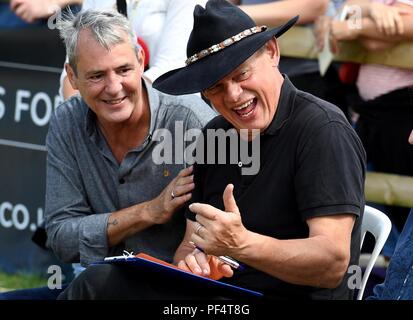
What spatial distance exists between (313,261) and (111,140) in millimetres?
1238

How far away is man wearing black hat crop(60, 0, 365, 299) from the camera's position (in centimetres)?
330

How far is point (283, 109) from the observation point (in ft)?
11.7

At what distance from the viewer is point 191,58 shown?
11.8ft

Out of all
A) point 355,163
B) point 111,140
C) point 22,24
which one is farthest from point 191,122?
point 22,24

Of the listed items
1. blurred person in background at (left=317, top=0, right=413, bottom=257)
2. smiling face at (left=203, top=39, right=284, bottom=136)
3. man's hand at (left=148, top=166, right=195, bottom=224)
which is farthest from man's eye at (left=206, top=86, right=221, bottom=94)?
blurred person in background at (left=317, top=0, right=413, bottom=257)

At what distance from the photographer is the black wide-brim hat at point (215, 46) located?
3.49 m

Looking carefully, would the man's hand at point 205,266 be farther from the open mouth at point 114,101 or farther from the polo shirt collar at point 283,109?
the open mouth at point 114,101

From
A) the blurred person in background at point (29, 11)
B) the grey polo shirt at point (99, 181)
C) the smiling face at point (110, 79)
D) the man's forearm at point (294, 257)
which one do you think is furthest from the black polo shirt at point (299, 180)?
the blurred person in background at point (29, 11)

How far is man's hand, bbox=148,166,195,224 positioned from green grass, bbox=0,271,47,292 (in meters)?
2.26

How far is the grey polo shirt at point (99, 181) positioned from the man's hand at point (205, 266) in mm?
499

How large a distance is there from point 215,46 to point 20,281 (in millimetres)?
3042

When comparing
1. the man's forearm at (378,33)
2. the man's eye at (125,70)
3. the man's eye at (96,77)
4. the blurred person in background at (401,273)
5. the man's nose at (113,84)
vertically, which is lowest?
the blurred person in background at (401,273)

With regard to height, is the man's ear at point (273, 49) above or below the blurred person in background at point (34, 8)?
below

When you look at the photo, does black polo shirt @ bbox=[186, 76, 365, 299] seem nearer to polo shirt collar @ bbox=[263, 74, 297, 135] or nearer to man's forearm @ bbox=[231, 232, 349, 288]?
polo shirt collar @ bbox=[263, 74, 297, 135]
